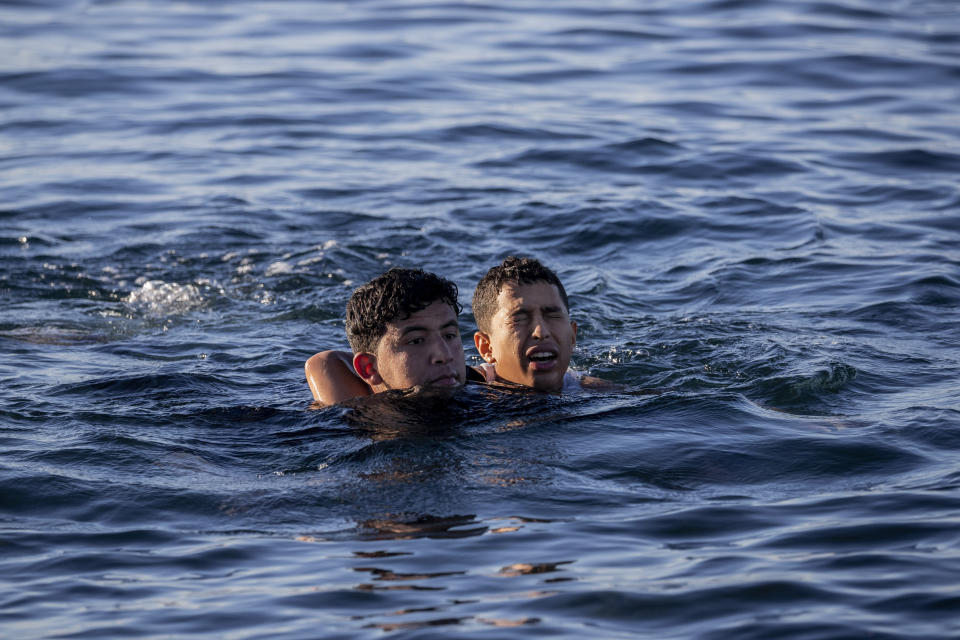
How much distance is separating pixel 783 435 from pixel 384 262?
5.41 m

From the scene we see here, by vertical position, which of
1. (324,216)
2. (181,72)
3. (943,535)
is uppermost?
(181,72)

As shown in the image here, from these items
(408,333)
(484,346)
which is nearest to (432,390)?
(408,333)

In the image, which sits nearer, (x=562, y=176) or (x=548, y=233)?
(x=548, y=233)

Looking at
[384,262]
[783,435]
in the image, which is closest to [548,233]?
[384,262]

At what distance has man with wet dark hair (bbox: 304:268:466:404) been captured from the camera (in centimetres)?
746

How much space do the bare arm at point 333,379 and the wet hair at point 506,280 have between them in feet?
3.15

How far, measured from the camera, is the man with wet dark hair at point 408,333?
746 cm

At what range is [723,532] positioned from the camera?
19.5 feet

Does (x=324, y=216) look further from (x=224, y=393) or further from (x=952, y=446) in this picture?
(x=952, y=446)

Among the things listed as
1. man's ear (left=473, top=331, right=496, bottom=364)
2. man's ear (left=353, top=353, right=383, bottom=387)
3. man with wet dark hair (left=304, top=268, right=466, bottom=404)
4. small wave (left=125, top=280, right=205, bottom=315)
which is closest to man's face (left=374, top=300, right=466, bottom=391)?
man with wet dark hair (left=304, top=268, right=466, bottom=404)

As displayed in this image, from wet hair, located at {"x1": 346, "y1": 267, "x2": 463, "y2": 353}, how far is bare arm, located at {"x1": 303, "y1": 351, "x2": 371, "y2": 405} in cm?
28

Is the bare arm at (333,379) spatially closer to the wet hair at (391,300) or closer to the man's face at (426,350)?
the wet hair at (391,300)

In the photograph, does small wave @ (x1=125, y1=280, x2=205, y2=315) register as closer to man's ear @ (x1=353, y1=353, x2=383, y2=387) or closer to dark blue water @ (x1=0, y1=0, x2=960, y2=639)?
dark blue water @ (x1=0, y1=0, x2=960, y2=639)

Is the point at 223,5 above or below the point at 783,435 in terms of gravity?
above
